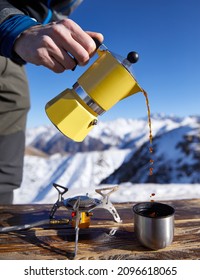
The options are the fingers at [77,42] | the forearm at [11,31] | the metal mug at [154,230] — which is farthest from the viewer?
the forearm at [11,31]

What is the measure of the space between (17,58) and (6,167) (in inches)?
60.0

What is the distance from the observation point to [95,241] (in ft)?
4.29

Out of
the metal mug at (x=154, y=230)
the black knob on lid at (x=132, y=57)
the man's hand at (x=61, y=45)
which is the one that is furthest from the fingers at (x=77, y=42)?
the metal mug at (x=154, y=230)

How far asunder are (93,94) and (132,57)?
23 centimetres

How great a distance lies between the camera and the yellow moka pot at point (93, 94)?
122 centimetres

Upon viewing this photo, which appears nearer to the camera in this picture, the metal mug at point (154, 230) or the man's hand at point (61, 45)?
the metal mug at point (154, 230)

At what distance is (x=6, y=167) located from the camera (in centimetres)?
280

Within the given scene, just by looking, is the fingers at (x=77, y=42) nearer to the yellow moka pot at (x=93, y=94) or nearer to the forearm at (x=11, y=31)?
the yellow moka pot at (x=93, y=94)

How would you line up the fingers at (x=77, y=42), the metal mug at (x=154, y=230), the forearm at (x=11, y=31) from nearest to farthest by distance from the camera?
1. the metal mug at (x=154, y=230)
2. the fingers at (x=77, y=42)
3. the forearm at (x=11, y=31)

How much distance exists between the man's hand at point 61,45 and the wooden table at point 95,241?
786 millimetres

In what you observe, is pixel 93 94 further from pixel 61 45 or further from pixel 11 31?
pixel 11 31

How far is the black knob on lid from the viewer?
1211 mm

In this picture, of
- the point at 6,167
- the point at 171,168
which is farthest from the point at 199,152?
the point at 6,167

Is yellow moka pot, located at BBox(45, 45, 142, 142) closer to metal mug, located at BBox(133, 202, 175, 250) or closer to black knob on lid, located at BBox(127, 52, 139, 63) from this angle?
black knob on lid, located at BBox(127, 52, 139, 63)
